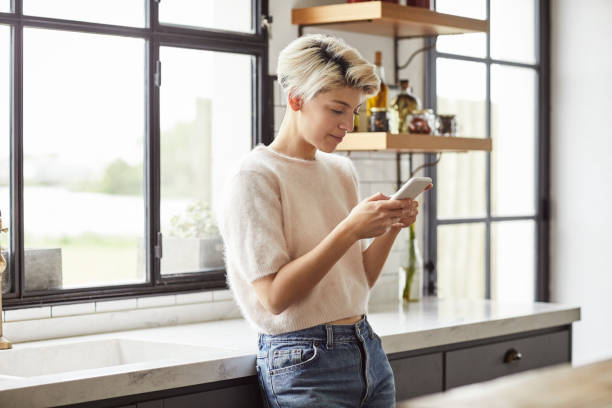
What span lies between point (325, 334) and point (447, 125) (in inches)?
68.6

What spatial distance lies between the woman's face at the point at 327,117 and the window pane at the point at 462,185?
2091 millimetres

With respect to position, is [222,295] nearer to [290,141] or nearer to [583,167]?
[290,141]

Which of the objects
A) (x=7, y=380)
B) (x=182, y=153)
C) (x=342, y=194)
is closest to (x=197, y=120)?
(x=182, y=153)

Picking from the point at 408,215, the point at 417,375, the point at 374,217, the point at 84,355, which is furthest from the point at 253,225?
the point at 417,375

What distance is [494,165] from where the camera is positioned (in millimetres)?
4887

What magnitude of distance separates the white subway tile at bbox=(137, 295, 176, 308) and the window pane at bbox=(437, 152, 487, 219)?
5.19 ft

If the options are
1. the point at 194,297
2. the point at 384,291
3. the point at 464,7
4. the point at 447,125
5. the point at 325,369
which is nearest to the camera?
the point at 325,369

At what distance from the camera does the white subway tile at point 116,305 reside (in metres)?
3.22

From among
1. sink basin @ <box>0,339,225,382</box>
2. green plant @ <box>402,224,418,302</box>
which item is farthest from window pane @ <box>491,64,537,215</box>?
sink basin @ <box>0,339,225,382</box>

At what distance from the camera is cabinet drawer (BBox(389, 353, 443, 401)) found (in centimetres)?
313

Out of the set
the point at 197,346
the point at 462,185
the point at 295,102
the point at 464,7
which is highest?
the point at 464,7

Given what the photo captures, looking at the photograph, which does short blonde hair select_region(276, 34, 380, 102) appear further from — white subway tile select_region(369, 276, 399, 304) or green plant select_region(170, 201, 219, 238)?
white subway tile select_region(369, 276, 399, 304)

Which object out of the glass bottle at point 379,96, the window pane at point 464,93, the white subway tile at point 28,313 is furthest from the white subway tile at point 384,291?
the white subway tile at point 28,313

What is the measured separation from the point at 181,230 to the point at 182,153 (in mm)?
285
